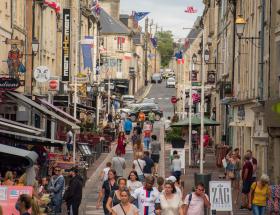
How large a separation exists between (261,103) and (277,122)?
4832mm

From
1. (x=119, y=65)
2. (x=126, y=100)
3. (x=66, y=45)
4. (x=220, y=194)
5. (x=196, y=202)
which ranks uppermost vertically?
(x=119, y=65)

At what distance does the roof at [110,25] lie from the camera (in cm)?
12938

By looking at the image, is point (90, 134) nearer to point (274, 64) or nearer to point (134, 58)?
point (274, 64)

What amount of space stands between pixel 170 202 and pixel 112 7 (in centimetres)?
12121

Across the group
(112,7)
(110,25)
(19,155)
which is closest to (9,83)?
(19,155)

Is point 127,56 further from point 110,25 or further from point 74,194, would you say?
point 74,194

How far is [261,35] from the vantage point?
37469mm

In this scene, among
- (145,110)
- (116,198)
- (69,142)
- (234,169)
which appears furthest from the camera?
(145,110)

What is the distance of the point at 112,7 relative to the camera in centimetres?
13950

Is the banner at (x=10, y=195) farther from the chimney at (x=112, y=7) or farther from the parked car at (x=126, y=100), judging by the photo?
the chimney at (x=112, y=7)

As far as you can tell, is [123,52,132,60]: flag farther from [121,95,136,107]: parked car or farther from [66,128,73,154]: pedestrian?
[66,128,73,154]: pedestrian

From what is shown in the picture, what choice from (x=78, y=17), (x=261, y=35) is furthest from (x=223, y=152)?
(x=78, y=17)

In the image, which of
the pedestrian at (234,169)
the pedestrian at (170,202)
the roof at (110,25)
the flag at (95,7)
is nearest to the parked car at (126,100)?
the roof at (110,25)

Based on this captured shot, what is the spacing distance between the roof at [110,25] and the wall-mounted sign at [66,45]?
220 ft
